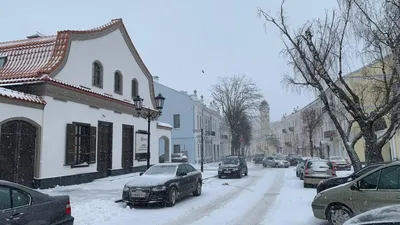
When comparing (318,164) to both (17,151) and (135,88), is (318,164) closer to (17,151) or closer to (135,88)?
(17,151)

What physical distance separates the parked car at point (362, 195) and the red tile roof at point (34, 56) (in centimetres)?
1390

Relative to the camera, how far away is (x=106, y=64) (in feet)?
73.6

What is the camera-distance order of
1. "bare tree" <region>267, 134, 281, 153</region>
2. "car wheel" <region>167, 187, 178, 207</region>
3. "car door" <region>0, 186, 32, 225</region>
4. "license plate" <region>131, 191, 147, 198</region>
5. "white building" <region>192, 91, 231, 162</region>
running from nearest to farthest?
"car door" <region>0, 186, 32, 225</region>, "license plate" <region>131, 191, 147, 198</region>, "car wheel" <region>167, 187, 178, 207</region>, "white building" <region>192, 91, 231, 162</region>, "bare tree" <region>267, 134, 281, 153</region>

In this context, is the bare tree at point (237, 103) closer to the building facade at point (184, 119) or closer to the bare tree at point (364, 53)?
the building facade at point (184, 119)

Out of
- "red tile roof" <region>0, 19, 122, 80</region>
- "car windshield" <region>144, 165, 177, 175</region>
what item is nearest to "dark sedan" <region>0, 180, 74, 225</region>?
"car windshield" <region>144, 165, 177, 175</region>

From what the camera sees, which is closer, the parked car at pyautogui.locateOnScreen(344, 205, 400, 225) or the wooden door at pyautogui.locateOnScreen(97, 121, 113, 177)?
the parked car at pyautogui.locateOnScreen(344, 205, 400, 225)

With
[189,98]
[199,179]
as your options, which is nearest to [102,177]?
[199,179]

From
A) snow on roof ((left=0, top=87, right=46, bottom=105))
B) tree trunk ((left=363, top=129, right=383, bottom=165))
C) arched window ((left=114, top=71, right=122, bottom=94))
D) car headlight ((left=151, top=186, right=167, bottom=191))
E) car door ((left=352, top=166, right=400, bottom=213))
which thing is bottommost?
car headlight ((left=151, top=186, right=167, bottom=191))

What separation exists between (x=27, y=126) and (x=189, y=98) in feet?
105

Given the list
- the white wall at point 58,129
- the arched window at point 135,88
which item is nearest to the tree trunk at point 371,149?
the white wall at point 58,129

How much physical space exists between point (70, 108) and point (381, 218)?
16848mm

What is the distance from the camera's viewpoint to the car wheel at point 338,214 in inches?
317

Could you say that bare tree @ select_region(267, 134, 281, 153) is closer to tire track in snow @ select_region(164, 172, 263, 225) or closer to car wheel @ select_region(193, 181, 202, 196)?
car wheel @ select_region(193, 181, 202, 196)

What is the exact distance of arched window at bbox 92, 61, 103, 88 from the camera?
21188 millimetres
